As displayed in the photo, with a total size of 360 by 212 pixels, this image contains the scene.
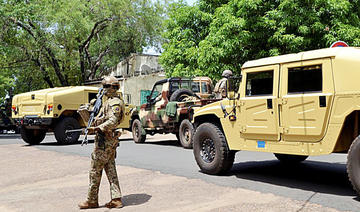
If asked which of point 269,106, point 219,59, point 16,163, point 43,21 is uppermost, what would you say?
point 43,21

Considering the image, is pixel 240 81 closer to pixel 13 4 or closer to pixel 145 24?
pixel 13 4

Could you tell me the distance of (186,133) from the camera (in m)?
12.9

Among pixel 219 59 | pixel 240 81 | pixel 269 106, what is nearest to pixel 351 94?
pixel 269 106

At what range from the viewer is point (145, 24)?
31703 millimetres

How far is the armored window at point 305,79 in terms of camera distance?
19.6 feet

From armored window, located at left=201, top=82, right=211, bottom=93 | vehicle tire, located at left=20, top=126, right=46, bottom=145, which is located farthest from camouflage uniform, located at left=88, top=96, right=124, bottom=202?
vehicle tire, located at left=20, top=126, right=46, bottom=145

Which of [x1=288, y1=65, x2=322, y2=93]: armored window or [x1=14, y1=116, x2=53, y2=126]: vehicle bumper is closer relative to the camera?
[x1=288, y1=65, x2=322, y2=93]: armored window

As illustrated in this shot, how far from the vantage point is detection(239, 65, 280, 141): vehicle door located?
651 centimetres

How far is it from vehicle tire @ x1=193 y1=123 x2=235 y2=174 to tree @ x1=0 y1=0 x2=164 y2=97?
17592 millimetres

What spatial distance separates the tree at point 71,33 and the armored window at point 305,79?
63.2ft

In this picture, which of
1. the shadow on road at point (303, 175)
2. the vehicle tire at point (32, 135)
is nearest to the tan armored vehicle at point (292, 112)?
the shadow on road at point (303, 175)

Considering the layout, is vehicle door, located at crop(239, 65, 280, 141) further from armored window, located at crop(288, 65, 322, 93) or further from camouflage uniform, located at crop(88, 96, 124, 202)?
camouflage uniform, located at crop(88, 96, 124, 202)

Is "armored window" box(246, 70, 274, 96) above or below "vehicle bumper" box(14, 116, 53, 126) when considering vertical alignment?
above

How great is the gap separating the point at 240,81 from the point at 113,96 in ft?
8.26
